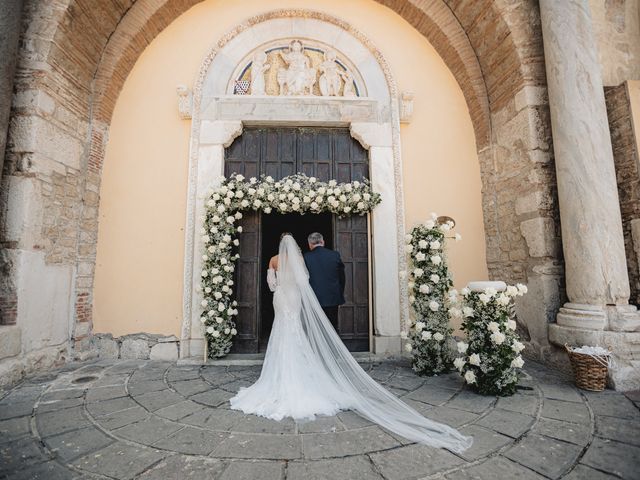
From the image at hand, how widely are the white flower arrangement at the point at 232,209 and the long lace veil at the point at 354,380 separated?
3.76ft

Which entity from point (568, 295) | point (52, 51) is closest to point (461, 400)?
point (568, 295)

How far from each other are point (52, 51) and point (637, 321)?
775cm

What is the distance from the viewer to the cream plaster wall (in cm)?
482

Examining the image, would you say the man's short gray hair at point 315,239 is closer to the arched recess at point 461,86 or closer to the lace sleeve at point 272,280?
the lace sleeve at point 272,280

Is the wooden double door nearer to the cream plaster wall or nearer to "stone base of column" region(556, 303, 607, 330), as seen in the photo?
the cream plaster wall

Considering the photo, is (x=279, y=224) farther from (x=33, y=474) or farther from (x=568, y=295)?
(x=33, y=474)

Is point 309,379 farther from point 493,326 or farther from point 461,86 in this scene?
point 461,86

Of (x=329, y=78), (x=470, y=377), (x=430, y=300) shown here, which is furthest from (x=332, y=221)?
(x=470, y=377)

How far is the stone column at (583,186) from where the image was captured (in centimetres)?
358

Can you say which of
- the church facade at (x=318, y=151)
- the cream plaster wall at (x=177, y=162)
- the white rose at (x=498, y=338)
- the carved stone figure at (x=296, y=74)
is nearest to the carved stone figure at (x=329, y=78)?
the church facade at (x=318, y=151)

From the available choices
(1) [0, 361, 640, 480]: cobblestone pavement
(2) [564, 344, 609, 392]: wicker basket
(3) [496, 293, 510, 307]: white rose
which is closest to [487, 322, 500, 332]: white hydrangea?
(3) [496, 293, 510, 307]: white rose

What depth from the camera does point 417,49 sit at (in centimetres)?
552

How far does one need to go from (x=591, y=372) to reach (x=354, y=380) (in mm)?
2355

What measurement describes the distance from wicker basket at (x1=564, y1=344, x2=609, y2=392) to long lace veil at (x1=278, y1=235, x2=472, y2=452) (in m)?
1.82
